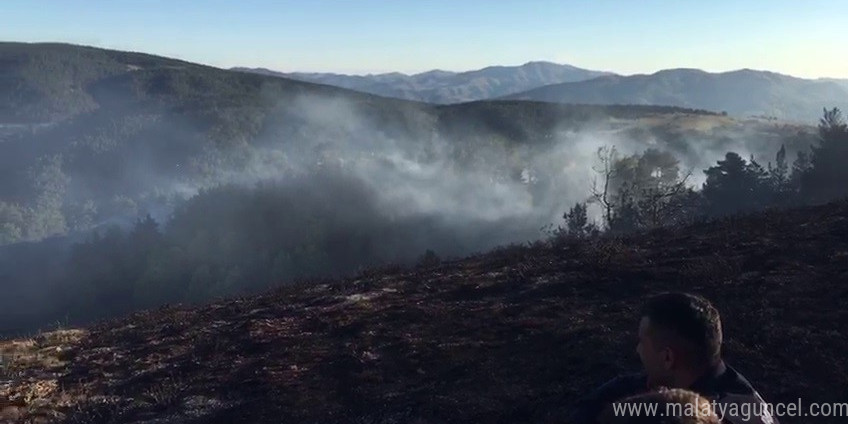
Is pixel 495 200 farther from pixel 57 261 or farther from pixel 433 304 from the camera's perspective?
pixel 433 304

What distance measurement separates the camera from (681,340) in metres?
3.43

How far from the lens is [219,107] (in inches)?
7402

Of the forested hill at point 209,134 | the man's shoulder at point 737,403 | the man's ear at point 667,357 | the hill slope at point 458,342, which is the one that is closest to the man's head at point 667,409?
the man's shoulder at point 737,403

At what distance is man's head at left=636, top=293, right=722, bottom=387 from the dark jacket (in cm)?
8

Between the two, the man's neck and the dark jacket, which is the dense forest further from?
the man's neck

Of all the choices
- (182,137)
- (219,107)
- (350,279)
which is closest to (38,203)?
(182,137)

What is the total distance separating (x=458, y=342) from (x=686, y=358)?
6409mm

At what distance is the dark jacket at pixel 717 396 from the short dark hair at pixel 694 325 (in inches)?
4.5

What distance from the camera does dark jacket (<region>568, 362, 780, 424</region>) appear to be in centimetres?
327

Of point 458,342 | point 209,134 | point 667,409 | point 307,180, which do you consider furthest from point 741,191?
point 209,134

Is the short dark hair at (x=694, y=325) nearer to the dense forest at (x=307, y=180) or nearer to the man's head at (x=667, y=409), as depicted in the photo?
the man's head at (x=667, y=409)

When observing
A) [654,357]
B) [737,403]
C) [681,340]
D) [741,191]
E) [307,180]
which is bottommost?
[307,180]

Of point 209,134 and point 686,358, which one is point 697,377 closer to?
point 686,358

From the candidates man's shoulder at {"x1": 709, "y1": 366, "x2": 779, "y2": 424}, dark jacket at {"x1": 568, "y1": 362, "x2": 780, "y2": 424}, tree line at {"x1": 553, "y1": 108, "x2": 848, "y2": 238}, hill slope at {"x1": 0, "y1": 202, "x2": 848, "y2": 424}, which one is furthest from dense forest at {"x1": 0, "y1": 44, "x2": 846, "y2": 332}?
man's shoulder at {"x1": 709, "y1": 366, "x2": 779, "y2": 424}
